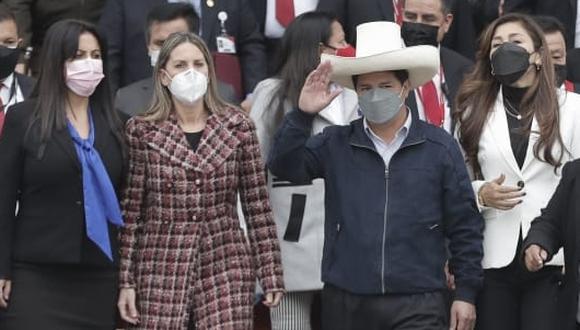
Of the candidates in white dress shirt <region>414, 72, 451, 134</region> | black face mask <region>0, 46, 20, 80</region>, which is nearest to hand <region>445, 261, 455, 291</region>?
white dress shirt <region>414, 72, 451, 134</region>

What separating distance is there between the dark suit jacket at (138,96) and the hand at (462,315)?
229cm

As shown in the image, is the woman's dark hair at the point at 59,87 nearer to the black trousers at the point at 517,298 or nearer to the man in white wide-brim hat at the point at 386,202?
the man in white wide-brim hat at the point at 386,202

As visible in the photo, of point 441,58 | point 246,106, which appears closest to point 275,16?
point 246,106

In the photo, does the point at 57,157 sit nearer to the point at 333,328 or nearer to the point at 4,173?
the point at 4,173

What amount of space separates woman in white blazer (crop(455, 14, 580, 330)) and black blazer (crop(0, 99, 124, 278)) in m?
2.11

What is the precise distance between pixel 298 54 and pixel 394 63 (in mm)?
1554

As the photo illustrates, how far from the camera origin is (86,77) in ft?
23.7

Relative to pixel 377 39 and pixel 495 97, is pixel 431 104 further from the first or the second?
pixel 377 39

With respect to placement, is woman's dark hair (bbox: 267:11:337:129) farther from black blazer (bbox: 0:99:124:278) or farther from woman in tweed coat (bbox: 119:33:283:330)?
black blazer (bbox: 0:99:124:278)

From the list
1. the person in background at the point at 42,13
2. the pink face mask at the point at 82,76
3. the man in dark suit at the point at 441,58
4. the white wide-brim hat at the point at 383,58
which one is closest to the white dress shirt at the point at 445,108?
the man in dark suit at the point at 441,58

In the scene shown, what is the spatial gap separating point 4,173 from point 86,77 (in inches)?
25.5

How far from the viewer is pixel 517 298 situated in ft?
24.4

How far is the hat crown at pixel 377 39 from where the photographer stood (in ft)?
23.6

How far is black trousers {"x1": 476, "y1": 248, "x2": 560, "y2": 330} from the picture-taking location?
7.27 m
